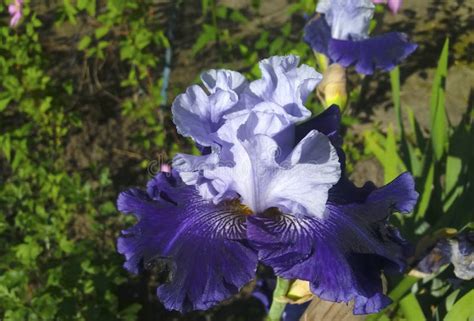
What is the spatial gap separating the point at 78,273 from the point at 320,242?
3.12 ft

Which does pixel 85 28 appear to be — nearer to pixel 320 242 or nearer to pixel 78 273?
pixel 78 273

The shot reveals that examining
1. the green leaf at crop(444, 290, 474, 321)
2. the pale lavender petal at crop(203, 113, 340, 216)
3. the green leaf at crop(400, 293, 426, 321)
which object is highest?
the pale lavender petal at crop(203, 113, 340, 216)

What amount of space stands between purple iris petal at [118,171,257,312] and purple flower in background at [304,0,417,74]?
64cm

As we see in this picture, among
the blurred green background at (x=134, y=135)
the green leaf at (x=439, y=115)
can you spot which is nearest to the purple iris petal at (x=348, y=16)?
the blurred green background at (x=134, y=135)

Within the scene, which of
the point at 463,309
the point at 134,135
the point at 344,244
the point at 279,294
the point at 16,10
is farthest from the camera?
the point at 134,135

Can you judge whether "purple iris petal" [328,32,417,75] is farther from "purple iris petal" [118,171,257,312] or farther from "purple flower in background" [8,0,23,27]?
"purple flower in background" [8,0,23,27]

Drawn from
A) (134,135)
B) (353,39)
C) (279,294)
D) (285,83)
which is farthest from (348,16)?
(134,135)

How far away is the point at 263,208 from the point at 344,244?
0.15 meters

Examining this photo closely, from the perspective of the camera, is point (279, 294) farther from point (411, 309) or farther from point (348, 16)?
point (348, 16)

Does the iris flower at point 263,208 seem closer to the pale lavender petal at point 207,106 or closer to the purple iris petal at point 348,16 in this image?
the pale lavender petal at point 207,106

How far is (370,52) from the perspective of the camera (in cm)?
141

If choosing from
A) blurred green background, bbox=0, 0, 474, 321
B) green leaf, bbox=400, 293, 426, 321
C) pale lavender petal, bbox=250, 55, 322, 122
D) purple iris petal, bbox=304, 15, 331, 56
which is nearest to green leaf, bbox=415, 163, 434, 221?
blurred green background, bbox=0, 0, 474, 321

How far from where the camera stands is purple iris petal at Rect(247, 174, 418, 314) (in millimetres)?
798

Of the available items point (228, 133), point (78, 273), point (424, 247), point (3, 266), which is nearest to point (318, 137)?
point (228, 133)
